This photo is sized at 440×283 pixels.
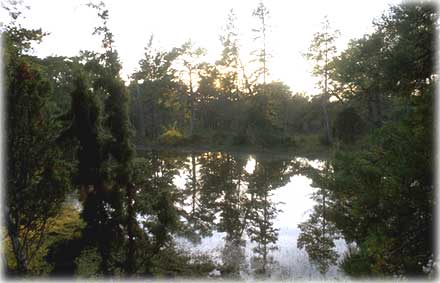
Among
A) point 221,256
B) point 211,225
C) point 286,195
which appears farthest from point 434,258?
point 286,195

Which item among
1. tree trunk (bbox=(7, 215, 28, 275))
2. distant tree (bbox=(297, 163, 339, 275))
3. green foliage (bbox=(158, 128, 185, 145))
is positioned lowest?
distant tree (bbox=(297, 163, 339, 275))

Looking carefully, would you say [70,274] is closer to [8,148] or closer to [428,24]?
[8,148]

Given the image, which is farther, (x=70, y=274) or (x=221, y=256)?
(x=221, y=256)

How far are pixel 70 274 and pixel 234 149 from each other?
37265 mm

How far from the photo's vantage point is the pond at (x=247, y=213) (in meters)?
14.8

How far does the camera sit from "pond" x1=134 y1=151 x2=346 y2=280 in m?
14.8

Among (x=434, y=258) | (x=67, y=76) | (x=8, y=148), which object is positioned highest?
(x=67, y=76)

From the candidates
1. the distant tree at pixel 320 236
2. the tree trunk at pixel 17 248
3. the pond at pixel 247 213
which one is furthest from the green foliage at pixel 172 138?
the tree trunk at pixel 17 248

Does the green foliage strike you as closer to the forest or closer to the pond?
the pond

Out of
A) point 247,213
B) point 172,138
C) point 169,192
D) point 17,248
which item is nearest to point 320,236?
point 247,213

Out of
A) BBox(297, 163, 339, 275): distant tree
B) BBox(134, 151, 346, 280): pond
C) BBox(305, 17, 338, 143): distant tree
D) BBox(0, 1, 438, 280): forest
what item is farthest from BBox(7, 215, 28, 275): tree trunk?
BBox(305, 17, 338, 143): distant tree

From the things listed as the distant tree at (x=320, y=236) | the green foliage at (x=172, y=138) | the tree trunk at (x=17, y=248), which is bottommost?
the distant tree at (x=320, y=236)

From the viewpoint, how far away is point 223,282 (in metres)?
13.6

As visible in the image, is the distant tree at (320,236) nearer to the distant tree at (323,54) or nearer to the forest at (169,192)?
the forest at (169,192)
